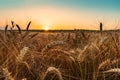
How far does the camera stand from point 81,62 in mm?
1711

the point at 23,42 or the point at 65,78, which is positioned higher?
the point at 23,42

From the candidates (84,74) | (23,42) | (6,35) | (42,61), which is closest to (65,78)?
(84,74)

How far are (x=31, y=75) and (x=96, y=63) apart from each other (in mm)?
415

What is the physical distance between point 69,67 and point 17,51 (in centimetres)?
34

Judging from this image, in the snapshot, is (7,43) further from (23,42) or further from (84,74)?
(84,74)

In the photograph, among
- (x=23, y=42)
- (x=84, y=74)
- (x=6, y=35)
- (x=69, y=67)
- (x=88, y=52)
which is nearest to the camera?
(x=84, y=74)

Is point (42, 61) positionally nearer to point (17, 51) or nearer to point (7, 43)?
point (17, 51)

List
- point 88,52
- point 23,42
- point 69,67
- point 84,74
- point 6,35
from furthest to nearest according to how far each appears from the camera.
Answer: point 6,35 → point 23,42 → point 88,52 → point 69,67 → point 84,74

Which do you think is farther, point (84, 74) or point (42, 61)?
point (42, 61)

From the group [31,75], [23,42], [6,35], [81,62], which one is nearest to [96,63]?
[81,62]

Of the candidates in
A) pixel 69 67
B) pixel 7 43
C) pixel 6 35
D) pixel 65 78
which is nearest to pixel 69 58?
pixel 69 67

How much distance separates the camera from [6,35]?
2336mm

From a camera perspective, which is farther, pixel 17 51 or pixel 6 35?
pixel 6 35

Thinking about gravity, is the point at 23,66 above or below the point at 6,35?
below
